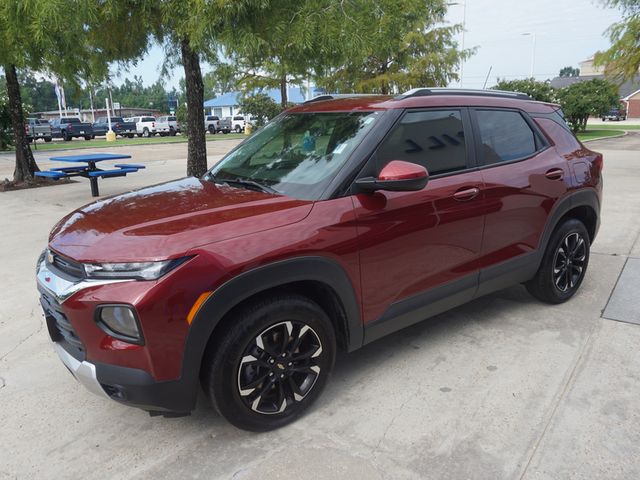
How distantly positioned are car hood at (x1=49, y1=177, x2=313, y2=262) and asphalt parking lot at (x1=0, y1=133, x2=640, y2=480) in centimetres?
106

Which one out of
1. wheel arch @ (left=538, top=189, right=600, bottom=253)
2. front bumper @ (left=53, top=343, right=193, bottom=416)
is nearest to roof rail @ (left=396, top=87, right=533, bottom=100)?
wheel arch @ (left=538, top=189, right=600, bottom=253)

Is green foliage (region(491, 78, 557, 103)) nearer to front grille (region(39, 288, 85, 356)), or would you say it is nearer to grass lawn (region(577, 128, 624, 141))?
grass lawn (region(577, 128, 624, 141))

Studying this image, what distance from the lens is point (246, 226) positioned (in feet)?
8.21

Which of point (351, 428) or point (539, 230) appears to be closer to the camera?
point (351, 428)

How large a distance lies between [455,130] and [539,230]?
1.11 metres

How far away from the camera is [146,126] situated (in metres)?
43.8

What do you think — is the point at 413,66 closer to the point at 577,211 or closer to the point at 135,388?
the point at 577,211

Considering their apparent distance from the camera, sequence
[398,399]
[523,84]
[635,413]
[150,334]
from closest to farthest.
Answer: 1. [150,334]
2. [635,413]
3. [398,399]
4. [523,84]

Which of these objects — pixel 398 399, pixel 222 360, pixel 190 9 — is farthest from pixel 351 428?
pixel 190 9

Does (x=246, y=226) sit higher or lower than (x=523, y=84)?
lower

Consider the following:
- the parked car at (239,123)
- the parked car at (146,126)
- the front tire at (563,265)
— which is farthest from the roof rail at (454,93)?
the parked car at (239,123)

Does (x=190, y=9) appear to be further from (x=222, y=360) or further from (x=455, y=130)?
(x=222, y=360)

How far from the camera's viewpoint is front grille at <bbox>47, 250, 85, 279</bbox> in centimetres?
239

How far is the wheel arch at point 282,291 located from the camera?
232 centimetres
